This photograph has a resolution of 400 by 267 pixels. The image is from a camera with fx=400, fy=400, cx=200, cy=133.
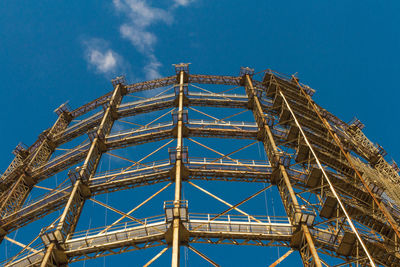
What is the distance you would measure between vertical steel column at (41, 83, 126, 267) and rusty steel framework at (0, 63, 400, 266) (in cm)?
7

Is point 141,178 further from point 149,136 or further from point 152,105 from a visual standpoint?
point 152,105

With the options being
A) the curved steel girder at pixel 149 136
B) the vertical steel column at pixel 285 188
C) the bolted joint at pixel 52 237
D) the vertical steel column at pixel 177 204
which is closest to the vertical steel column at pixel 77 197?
the bolted joint at pixel 52 237

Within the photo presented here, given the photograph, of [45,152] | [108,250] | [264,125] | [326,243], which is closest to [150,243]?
[108,250]

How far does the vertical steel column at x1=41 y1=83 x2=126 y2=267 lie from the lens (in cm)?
1819

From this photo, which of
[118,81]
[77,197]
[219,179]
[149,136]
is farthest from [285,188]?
[118,81]

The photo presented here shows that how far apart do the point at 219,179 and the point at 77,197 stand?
800cm

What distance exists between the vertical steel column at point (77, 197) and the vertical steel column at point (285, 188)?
10.7 metres

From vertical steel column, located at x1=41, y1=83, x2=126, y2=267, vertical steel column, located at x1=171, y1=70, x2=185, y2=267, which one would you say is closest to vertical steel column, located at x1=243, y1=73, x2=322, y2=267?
vertical steel column, located at x1=171, y1=70, x2=185, y2=267

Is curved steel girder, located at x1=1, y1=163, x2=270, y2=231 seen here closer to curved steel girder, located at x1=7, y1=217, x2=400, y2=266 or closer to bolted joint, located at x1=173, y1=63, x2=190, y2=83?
curved steel girder, located at x1=7, y1=217, x2=400, y2=266

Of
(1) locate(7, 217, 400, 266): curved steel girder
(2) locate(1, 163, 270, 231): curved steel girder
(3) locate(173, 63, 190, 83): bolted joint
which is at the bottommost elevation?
(1) locate(7, 217, 400, 266): curved steel girder

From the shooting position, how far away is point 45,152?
32406 mm

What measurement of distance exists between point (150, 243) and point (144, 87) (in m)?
21.8

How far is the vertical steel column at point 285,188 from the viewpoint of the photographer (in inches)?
Answer: 669

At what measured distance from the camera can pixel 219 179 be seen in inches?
915
